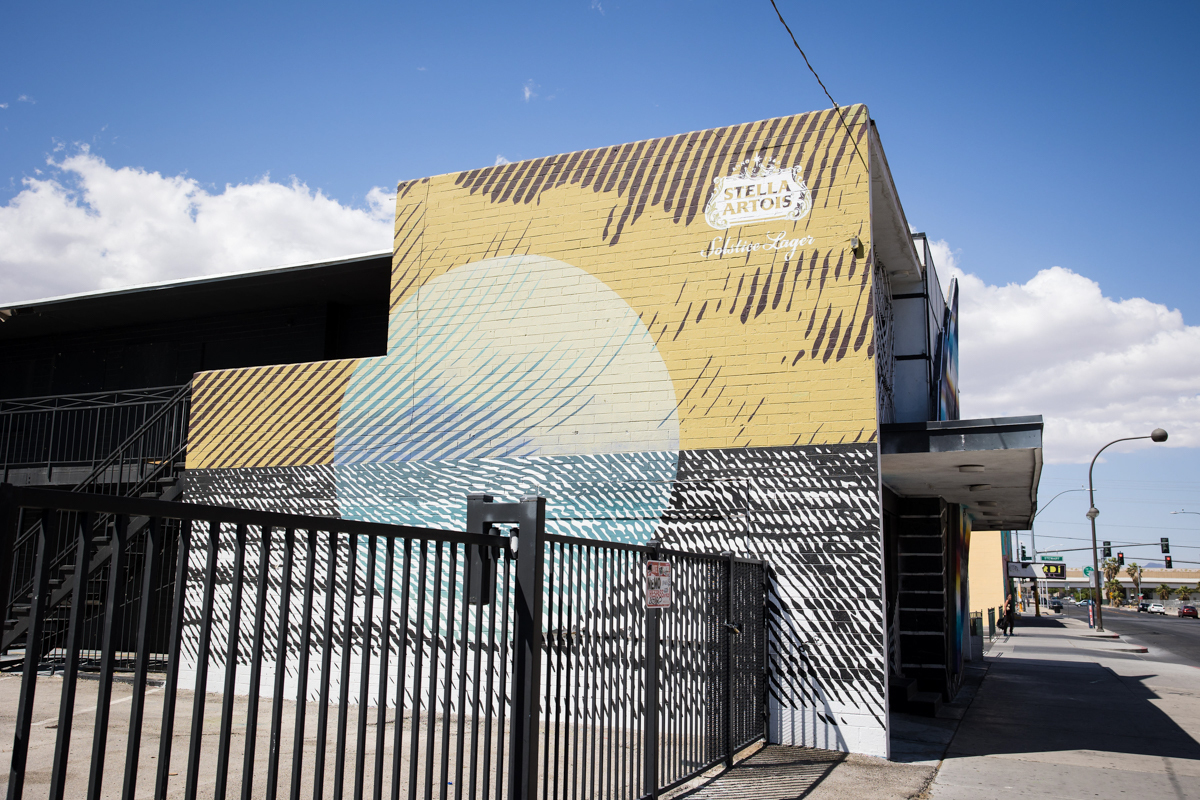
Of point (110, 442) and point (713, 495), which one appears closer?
point (713, 495)

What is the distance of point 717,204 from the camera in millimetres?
10234

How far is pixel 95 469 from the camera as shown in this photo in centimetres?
1348

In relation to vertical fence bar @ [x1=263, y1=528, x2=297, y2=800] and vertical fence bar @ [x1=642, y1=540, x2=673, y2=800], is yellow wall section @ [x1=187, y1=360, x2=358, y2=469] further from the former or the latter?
vertical fence bar @ [x1=263, y1=528, x2=297, y2=800]

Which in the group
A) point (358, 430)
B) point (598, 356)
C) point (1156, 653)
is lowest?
point (1156, 653)

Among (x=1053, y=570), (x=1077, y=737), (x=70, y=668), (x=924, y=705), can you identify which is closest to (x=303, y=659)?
(x=70, y=668)

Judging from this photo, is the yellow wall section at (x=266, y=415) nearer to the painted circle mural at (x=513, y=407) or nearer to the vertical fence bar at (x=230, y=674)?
the painted circle mural at (x=513, y=407)

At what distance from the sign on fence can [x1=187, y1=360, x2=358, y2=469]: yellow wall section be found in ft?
21.3

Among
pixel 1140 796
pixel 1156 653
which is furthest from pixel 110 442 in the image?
pixel 1156 653

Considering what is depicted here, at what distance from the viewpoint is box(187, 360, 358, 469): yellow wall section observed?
11664 millimetres

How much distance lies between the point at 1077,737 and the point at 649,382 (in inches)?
251

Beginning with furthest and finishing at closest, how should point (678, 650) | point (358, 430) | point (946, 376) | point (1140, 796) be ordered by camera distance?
point (946, 376)
point (358, 430)
point (1140, 796)
point (678, 650)

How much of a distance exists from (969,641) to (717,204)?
564 inches

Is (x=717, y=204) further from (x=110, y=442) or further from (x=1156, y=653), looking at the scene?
(x=1156, y=653)

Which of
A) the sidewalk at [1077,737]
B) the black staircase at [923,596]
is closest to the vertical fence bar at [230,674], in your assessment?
the sidewalk at [1077,737]
